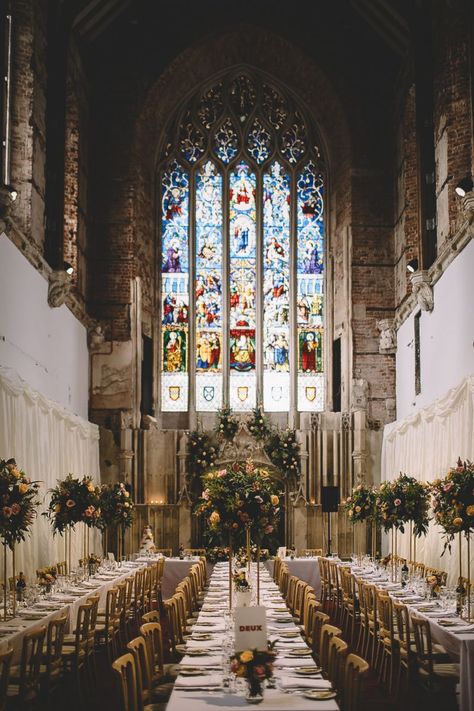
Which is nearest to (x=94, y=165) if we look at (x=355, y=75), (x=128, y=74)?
(x=128, y=74)

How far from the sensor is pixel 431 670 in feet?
26.5

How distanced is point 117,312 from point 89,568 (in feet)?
27.2

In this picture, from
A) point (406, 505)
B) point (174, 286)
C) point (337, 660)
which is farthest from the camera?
point (174, 286)

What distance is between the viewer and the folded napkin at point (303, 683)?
5.82 meters

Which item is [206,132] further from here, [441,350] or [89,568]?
[89,568]

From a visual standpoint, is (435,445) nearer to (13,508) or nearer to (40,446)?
(40,446)

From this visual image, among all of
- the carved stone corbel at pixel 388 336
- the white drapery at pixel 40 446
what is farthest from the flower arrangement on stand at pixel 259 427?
the white drapery at pixel 40 446

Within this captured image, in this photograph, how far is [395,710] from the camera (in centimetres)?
882

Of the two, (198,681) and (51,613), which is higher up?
(198,681)

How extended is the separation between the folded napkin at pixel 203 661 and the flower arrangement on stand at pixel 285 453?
14078 mm

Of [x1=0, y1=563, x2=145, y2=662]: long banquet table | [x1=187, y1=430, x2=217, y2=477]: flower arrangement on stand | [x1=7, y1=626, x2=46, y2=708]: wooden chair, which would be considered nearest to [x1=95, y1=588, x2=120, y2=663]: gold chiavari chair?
[x1=0, y1=563, x2=145, y2=662]: long banquet table

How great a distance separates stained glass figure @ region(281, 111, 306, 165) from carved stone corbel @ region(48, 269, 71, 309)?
8553 millimetres

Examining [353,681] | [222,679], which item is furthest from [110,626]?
[353,681]

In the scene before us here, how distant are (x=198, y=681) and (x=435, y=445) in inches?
409
